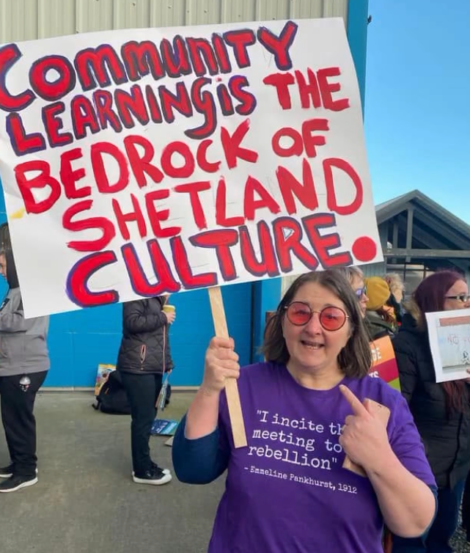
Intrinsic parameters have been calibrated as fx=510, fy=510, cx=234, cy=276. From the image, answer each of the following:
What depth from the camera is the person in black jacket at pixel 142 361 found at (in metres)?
3.51

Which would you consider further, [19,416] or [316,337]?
[19,416]

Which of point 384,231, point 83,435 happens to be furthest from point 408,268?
point 83,435

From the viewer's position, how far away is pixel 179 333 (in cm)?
580

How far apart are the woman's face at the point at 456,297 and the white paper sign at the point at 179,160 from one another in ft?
3.25

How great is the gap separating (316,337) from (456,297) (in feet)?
4.31

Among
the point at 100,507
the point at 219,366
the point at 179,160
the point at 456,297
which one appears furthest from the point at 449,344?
the point at 100,507

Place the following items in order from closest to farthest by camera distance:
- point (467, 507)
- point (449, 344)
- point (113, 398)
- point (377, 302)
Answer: point (449, 344)
point (377, 302)
point (467, 507)
point (113, 398)

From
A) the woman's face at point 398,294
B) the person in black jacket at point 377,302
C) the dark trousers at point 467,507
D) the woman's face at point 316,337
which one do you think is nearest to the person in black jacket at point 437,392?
the person in black jacket at point 377,302

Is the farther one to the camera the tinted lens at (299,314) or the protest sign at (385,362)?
the protest sign at (385,362)

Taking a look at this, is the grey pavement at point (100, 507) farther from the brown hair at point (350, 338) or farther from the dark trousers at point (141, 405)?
the brown hair at point (350, 338)

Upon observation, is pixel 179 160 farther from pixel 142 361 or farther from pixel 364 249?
pixel 142 361

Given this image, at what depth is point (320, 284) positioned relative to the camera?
154 cm

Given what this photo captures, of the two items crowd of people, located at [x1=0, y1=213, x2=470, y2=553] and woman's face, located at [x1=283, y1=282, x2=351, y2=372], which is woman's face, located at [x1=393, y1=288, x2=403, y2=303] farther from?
woman's face, located at [x1=283, y1=282, x2=351, y2=372]

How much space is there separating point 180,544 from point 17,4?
520 cm
